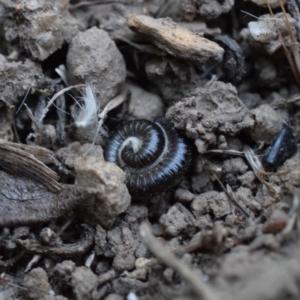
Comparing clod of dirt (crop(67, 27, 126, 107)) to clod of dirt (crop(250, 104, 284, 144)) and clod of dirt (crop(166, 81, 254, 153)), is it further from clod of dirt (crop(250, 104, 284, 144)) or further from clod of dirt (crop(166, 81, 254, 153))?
clod of dirt (crop(250, 104, 284, 144))

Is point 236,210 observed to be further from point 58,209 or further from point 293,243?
point 58,209

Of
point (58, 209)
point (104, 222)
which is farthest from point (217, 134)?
point (58, 209)

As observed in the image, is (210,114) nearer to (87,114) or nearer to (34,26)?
(87,114)

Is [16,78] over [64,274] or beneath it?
over

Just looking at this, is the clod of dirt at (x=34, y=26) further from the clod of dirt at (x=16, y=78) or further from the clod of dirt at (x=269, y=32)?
the clod of dirt at (x=269, y=32)

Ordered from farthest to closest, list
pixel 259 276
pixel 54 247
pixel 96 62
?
pixel 96 62 → pixel 54 247 → pixel 259 276

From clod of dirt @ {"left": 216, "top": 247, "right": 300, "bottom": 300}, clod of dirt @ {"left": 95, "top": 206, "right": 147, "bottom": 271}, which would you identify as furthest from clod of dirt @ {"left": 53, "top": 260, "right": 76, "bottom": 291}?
clod of dirt @ {"left": 216, "top": 247, "right": 300, "bottom": 300}

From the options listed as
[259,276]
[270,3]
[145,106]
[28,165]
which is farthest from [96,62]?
[259,276]
